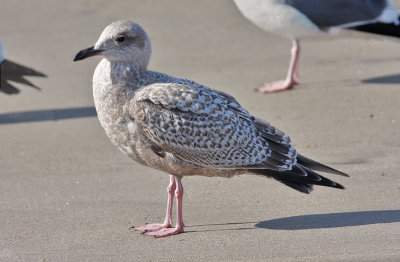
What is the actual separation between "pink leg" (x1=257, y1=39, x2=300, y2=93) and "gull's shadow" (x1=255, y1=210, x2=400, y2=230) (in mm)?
3345

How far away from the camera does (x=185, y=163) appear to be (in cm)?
559

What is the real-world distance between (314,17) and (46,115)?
312cm

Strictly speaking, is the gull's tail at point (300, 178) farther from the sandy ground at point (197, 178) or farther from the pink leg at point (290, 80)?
the pink leg at point (290, 80)

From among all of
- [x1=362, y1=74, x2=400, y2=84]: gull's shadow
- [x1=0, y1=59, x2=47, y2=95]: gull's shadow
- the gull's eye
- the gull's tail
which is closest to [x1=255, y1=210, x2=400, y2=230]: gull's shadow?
the gull's tail

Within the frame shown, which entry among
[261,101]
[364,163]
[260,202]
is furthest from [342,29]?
[260,202]

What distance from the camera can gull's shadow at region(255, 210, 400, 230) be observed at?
558 cm

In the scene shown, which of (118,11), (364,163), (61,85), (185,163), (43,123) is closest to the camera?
(185,163)

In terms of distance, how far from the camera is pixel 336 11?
370 inches

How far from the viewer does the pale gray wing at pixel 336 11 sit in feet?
30.6

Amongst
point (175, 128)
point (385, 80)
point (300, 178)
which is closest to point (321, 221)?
point (300, 178)

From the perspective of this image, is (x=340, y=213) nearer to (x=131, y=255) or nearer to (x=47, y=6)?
(x=131, y=255)

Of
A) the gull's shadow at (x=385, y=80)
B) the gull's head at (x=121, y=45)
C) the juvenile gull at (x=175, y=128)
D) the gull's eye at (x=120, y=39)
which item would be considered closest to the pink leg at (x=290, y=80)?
the gull's shadow at (x=385, y=80)

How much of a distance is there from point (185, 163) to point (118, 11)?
6.35 meters

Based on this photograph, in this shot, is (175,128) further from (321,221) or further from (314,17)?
(314,17)
